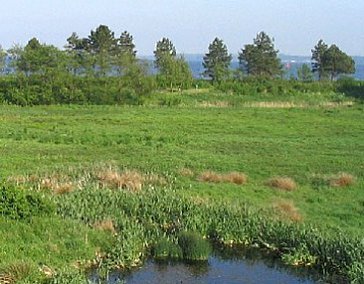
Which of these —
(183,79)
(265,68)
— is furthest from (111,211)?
(265,68)

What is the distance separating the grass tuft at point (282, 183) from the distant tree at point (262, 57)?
62.2m

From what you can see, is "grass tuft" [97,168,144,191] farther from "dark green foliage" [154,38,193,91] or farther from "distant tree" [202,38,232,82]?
"distant tree" [202,38,232,82]

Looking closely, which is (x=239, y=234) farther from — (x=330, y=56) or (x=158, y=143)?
(x=330, y=56)

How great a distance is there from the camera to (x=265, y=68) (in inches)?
3334

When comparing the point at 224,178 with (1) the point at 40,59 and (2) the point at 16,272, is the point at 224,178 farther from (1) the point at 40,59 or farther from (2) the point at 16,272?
(1) the point at 40,59

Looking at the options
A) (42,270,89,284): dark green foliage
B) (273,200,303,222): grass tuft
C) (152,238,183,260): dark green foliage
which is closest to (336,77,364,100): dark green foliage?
(273,200,303,222): grass tuft

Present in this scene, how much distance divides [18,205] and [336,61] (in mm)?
72821

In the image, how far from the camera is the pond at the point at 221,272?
1497cm

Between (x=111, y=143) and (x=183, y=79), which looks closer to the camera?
(x=111, y=143)

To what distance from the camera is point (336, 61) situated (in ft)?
278

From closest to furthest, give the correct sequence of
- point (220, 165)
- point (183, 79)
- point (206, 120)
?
point (220, 165) < point (206, 120) < point (183, 79)

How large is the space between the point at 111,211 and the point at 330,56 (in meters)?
70.3

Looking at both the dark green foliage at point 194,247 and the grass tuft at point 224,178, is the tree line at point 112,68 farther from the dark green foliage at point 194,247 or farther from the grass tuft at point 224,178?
the dark green foliage at point 194,247

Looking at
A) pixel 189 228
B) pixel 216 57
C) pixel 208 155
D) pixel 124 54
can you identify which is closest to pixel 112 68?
pixel 124 54
